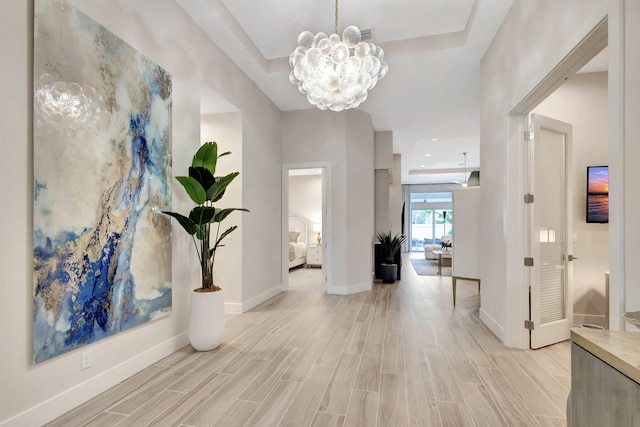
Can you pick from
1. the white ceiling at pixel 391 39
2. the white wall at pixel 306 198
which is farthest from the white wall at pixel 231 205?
the white wall at pixel 306 198

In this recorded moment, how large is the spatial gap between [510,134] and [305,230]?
6.34 metres

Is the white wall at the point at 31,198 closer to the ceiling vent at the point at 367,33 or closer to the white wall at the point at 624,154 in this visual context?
the ceiling vent at the point at 367,33

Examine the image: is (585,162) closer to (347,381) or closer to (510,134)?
(510,134)

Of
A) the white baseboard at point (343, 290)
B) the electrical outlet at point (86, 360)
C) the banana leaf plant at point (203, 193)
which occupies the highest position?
the banana leaf plant at point (203, 193)

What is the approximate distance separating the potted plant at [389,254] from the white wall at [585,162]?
10.1 ft

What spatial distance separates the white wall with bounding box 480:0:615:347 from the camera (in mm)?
2076

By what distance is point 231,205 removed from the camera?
13.5ft

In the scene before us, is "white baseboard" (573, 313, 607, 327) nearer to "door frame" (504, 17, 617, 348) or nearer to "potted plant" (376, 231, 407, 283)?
"door frame" (504, 17, 617, 348)

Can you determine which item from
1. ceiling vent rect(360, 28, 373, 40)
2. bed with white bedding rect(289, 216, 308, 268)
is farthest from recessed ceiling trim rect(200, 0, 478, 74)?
bed with white bedding rect(289, 216, 308, 268)

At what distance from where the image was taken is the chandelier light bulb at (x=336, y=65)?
266cm

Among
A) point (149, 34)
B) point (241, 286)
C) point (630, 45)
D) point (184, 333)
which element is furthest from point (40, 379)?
point (630, 45)

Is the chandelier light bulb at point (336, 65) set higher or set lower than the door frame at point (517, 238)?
higher

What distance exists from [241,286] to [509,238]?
323 centimetres

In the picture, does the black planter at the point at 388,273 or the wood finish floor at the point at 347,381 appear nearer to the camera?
the wood finish floor at the point at 347,381
